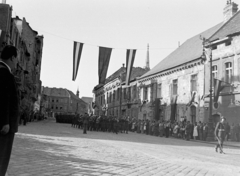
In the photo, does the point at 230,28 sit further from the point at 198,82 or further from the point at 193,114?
the point at 193,114

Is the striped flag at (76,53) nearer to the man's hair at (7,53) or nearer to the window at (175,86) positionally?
the window at (175,86)

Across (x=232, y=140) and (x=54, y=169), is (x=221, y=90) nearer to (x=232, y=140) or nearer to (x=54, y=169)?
(x=232, y=140)

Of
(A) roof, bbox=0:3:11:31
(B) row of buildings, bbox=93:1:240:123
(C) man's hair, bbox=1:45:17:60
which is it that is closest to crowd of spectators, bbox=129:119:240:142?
(B) row of buildings, bbox=93:1:240:123

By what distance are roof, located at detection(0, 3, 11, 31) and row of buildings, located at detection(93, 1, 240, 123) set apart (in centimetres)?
1899

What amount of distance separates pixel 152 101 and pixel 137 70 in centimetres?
1347

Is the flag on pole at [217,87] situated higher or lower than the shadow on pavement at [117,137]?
higher

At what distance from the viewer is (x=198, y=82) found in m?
27.5

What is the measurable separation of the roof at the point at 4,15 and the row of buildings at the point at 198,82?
62.3 feet

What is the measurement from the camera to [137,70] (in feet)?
160

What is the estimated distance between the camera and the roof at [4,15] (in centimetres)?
2750

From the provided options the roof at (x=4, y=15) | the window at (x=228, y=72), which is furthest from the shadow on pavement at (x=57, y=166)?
the roof at (x=4, y=15)

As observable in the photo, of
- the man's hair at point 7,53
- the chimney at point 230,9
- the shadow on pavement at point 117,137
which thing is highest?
the chimney at point 230,9

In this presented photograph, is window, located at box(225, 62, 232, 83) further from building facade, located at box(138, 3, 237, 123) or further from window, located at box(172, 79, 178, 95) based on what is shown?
window, located at box(172, 79, 178, 95)

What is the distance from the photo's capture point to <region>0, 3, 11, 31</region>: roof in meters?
27.5
